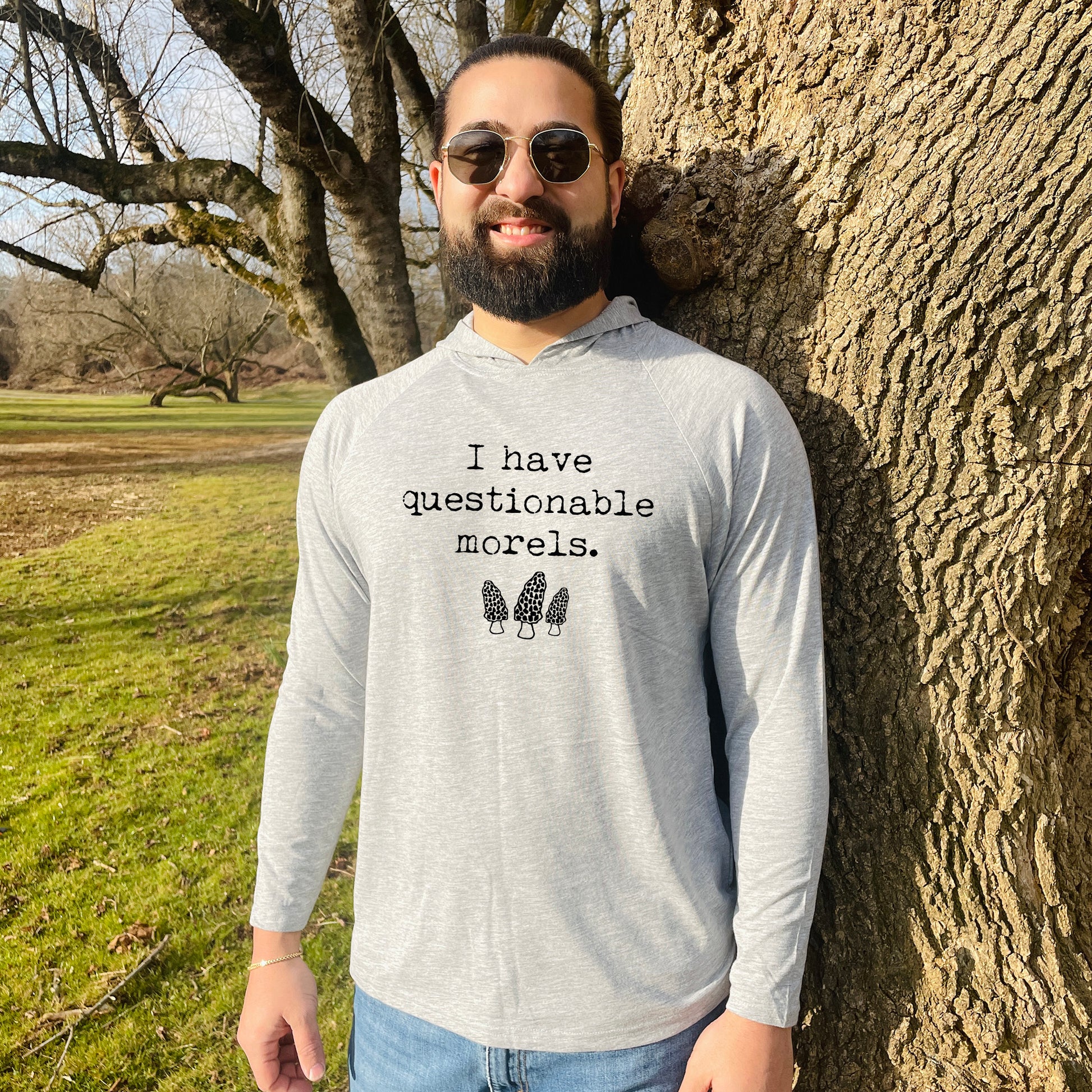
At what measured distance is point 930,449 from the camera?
1336 mm

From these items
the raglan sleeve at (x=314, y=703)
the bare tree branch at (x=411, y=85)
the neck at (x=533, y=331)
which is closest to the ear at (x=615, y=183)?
the neck at (x=533, y=331)

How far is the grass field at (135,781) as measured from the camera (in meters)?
2.78

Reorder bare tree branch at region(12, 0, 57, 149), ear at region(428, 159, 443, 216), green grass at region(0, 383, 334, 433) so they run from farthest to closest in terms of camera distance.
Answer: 1. green grass at region(0, 383, 334, 433)
2. bare tree branch at region(12, 0, 57, 149)
3. ear at region(428, 159, 443, 216)

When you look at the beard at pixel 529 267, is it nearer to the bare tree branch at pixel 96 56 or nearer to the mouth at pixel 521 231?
the mouth at pixel 521 231

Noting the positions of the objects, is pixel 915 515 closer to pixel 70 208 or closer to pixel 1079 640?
pixel 1079 640

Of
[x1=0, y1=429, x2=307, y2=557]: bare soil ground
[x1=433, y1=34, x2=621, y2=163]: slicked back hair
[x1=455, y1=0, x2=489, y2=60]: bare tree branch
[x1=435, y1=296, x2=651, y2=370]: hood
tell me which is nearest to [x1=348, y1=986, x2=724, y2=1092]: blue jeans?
[x1=435, y1=296, x2=651, y2=370]: hood

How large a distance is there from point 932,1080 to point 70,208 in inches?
189

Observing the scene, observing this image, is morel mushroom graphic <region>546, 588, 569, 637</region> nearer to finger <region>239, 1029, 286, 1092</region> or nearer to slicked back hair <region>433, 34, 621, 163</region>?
slicked back hair <region>433, 34, 621, 163</region>

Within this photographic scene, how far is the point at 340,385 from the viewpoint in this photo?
3.87 meters

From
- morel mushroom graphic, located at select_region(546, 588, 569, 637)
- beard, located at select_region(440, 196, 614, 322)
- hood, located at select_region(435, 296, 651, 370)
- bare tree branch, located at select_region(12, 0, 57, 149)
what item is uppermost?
bare tree branch, located at select_region(12, 0, 57, 149)

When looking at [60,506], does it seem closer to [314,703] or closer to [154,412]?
[154,412]

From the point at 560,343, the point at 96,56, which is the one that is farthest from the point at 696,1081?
the point at 96,56

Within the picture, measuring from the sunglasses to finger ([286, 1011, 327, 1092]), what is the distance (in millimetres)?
1572

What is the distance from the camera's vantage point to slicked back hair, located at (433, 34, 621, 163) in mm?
1418
